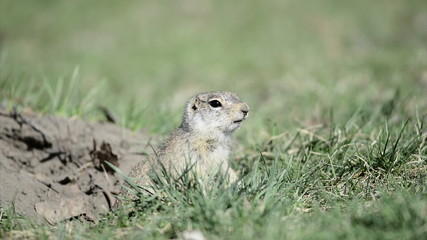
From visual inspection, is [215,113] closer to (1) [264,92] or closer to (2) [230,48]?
(1) [264,92]

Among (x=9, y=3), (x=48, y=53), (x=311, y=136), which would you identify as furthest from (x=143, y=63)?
(x=311, y=136)

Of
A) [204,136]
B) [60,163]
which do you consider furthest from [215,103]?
[60,163]

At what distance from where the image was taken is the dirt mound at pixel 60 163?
4.47 m

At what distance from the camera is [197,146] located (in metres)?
4.51

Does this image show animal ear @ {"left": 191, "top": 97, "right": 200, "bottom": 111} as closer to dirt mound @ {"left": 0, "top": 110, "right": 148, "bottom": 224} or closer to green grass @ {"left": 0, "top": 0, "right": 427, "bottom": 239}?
green grass @ {"left": 0, "top": 0, "right": 427, "bottom": 239}

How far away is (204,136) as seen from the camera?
459cm

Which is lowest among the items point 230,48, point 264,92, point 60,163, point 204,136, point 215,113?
point 264,92

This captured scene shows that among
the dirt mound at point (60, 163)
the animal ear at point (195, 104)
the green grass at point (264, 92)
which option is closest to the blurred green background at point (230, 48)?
the green grass at point (264, 92)

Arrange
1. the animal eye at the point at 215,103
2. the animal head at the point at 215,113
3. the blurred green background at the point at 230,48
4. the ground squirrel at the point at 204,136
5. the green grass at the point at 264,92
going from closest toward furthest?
1. the green grass at the point at 264,92
2. the ground squirrel at the point at 204,136
3. the animal head at the point at 215,113
4. the animal eye at the point at 215,103
5. the blurred green background at the point at 230,48

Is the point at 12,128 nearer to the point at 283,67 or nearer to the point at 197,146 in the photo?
the point at 197,146

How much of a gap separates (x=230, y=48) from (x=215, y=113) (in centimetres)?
657

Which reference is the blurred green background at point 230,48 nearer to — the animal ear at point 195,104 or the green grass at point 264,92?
the green grass at point 264,92

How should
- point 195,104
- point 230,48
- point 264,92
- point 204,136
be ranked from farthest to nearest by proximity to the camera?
1. point 230,48
2. point 264,92
3. point 195,104
4. point 204,136

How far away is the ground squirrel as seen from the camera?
4.40 m
